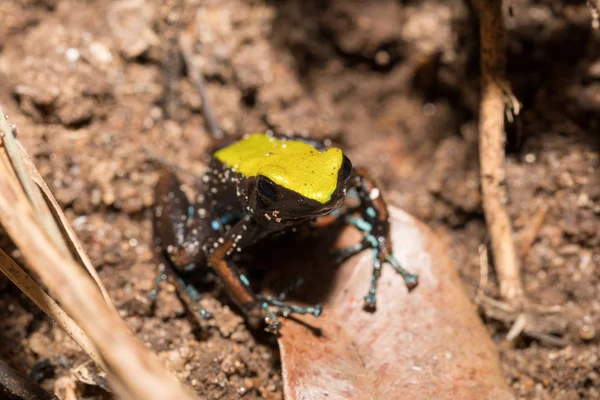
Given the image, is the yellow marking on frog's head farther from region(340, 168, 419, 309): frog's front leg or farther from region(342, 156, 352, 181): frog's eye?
region(340, 168, 419, 309): frog's front leg

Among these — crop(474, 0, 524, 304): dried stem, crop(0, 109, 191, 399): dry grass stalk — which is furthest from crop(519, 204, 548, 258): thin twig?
crop(0, 109, 191, 399): dry grass stalk

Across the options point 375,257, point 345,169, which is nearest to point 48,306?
point 345,169

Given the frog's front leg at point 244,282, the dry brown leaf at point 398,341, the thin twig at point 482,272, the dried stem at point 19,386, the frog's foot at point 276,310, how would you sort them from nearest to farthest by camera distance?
the dried stem at point 19,386, the dry brown leaf at point 398,341, the frog's foot at point 276,310, the frog's front leg at point 244,282, the thin twig at point 482,272

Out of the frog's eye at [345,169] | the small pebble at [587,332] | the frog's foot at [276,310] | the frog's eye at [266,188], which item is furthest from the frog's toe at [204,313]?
the small pebble at [587,332]

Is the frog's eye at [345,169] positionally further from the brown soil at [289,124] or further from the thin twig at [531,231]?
the thin twig at [531,231]

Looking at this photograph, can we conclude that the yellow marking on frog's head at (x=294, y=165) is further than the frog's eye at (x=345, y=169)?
No

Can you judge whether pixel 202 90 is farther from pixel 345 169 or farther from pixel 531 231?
pixel 531 231

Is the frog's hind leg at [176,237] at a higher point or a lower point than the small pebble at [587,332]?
higher

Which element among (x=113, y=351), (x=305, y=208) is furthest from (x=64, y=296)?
(x=305, y=208)
